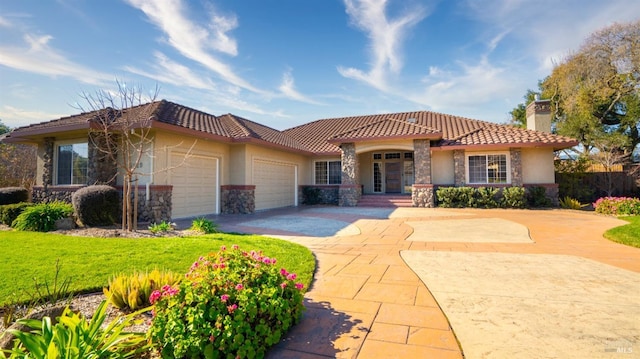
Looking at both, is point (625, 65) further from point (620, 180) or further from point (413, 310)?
point (413, 310)

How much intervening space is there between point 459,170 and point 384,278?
12.7 m

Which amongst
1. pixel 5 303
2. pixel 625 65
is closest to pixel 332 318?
pixel 5 303

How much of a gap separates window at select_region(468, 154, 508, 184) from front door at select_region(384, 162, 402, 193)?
454 cm

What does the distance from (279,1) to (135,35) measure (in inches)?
183

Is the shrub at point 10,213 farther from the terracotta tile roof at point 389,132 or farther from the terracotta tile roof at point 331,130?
the terracotta tile roof at point 389,132

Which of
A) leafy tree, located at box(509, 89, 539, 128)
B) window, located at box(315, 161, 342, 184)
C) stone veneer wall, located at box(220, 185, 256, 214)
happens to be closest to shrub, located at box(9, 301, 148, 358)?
stone veneer wall, located at box(220, 185, 256, 214)

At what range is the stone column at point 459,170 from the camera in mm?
15195

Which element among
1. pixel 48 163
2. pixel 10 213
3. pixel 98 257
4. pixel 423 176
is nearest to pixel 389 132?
pixel 423 176

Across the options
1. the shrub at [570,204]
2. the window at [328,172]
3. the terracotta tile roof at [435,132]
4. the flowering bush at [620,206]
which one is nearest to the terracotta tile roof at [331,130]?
the terracotta tile roof at [435,132]

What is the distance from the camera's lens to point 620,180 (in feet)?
52.2

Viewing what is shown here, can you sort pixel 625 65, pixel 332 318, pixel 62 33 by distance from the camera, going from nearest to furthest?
pixel 332 318 → pixel 62 33 → pixel 625 65

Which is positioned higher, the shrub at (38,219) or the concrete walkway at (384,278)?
the shrub at (38,219)

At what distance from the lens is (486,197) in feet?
46.1

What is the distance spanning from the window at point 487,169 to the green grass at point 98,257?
40.5ft
